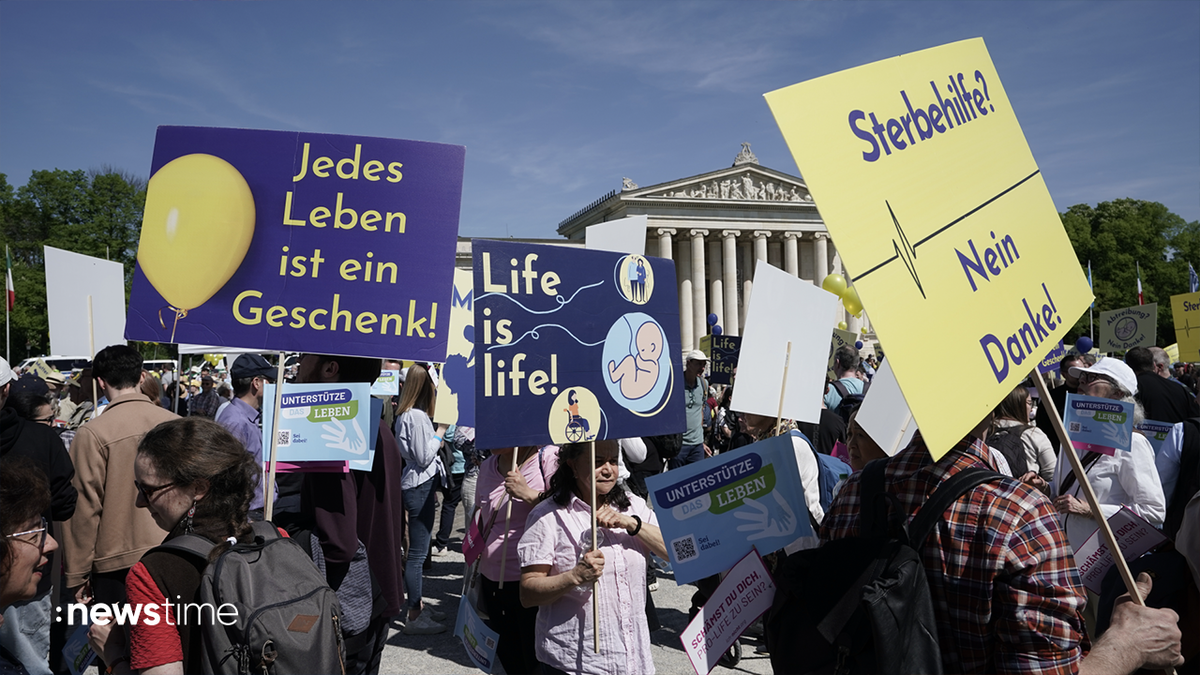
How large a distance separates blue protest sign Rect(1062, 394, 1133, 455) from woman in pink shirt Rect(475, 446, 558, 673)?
2.59 m

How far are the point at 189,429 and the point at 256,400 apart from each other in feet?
12.1

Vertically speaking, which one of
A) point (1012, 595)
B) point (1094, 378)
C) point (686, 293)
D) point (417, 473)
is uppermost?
point (686, 293)

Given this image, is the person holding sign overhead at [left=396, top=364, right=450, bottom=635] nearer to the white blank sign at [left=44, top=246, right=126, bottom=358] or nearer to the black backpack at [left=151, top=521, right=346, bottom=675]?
the white blank sign at [left=44, top=246, right=126, bottom=358]

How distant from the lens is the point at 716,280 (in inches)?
2304

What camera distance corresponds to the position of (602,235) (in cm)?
448

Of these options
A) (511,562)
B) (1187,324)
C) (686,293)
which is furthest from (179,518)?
(686,293)

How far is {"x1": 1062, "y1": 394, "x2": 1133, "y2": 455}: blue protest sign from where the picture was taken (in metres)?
3.70

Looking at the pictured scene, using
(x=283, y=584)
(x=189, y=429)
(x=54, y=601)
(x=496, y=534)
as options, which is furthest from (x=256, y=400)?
(x=283, y=584)

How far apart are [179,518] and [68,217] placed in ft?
152

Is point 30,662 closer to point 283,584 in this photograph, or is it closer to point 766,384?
point 283,584

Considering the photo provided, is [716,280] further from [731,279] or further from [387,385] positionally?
[387,385]

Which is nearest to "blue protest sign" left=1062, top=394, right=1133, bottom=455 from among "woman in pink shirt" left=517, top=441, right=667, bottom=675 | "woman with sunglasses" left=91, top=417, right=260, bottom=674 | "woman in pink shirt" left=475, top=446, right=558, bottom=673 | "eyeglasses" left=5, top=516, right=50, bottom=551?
"woman in pink shirt" left=517, top=441, right=667, bottom=675

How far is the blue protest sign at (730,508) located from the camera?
2.28 m

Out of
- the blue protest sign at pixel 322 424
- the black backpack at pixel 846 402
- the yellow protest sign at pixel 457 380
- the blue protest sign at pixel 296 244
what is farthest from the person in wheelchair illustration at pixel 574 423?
the black backpack at pixel 846 402
